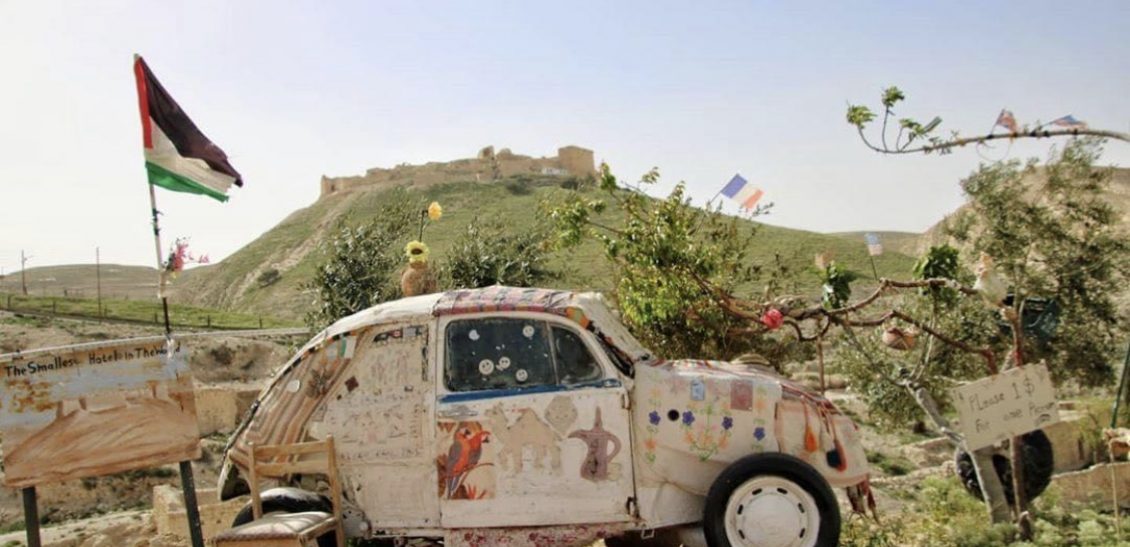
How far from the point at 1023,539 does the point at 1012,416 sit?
0.86 meters

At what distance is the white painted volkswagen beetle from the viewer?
5145 mm

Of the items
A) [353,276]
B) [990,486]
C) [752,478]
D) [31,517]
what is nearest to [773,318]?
[752,478]

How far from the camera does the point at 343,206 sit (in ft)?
330

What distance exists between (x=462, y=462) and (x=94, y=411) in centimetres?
233

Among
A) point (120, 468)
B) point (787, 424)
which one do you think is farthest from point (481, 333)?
point (120, 468)

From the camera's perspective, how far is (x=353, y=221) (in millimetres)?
64000

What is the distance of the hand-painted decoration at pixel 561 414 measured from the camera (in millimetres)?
5246

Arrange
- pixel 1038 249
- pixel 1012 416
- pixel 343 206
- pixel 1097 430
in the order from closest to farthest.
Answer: pixel 1012 416 → pixel 1038 249 → pixel 1097 430 → pixel 343 206

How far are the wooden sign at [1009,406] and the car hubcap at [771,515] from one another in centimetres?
127

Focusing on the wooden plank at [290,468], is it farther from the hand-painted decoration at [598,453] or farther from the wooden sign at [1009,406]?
the wooden sign at [1009,406]

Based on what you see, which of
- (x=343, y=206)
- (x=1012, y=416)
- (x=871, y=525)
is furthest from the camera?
(x=343, y=206)

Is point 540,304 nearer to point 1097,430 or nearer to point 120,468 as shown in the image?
point 120,468

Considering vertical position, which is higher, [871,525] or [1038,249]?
[1038,249]

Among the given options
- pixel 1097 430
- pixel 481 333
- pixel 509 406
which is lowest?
pixel 1097 430
